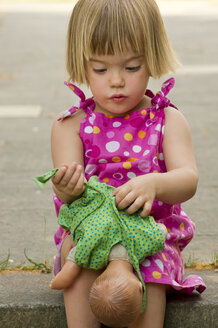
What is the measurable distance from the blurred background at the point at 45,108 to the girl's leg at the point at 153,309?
611 mm

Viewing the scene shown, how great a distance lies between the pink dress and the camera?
9.07 ft

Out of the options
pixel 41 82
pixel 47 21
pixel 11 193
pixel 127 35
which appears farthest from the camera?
pixel 47 21

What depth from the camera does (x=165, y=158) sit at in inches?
110

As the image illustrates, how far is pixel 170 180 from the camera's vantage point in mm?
2631

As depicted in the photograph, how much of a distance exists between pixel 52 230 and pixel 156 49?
45.1 inches

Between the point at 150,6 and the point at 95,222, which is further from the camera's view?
the point at 150,6

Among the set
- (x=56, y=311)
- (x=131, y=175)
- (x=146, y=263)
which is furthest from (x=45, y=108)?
(x=146, y=263)

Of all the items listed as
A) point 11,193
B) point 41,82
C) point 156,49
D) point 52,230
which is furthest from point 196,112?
point 156,49

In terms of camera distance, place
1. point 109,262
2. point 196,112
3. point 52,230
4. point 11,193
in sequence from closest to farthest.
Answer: point 109,262 → point 52,230 → point 11,193 → point 196,112

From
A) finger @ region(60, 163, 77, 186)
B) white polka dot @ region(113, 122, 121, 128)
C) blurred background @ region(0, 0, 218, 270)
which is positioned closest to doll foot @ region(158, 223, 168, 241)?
finger @ region(60, 163, 77, 186)

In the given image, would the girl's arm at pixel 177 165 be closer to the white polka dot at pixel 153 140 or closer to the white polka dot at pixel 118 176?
the white polka dot at pixel 153 140

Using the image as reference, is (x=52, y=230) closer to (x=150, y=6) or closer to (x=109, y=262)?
(x=109, y=262)

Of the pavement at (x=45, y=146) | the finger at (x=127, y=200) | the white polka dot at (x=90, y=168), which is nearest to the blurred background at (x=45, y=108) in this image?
the pavement at (x=45, y=146)

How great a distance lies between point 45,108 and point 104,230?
4074 millimetres
